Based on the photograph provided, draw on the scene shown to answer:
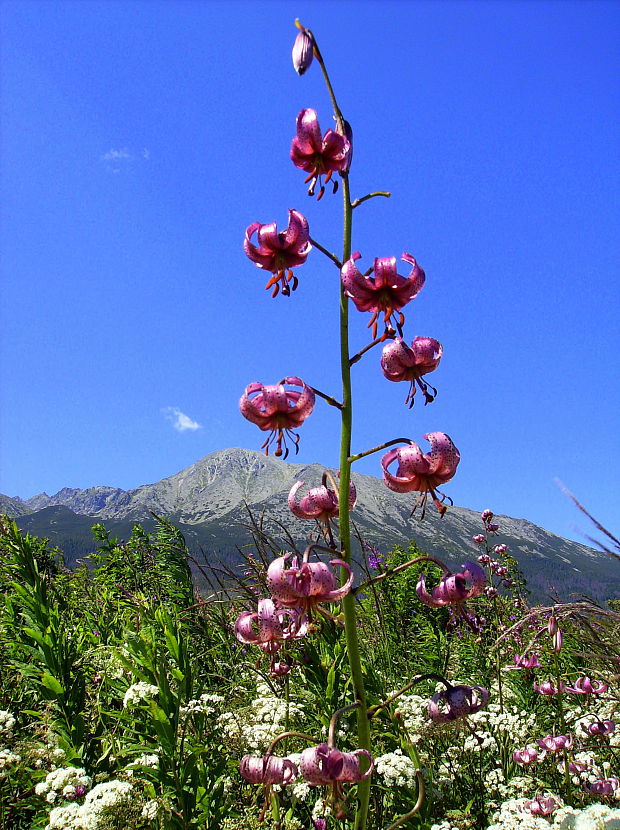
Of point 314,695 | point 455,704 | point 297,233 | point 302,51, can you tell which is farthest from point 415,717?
point 302,51

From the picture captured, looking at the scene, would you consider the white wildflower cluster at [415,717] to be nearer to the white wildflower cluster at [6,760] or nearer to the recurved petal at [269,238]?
the white wildflower cluster at [6,760]

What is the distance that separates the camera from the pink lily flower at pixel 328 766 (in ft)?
3.75

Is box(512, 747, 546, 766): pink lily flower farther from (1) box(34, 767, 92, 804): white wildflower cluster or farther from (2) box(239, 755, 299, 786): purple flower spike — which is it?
(1) box(34, 767, 92, 804): white wildflower cluster

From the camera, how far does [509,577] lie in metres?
5.34

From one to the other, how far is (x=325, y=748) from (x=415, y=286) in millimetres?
1021

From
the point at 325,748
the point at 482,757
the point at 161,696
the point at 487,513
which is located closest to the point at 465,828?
the point at 482,757

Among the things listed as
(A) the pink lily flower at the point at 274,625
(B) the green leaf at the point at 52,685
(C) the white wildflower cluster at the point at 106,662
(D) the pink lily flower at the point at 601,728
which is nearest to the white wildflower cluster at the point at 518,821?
(D) the pink lily flower at the point at 601,728

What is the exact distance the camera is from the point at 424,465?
4.29ft

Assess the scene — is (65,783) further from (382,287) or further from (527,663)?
(527,663)

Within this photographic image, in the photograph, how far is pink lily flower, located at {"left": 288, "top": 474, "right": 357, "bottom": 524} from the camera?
4.54ft

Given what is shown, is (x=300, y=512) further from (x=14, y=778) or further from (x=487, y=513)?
(x=487, y=513)

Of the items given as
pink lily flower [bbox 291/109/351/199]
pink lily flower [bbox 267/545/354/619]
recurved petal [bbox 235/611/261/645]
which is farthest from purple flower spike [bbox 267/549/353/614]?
pink lily flower [bbox 291/109/351/199]

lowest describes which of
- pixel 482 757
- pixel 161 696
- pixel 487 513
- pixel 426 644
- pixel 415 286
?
pixel 482 757

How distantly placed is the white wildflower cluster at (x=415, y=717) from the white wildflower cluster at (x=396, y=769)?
33 cm
